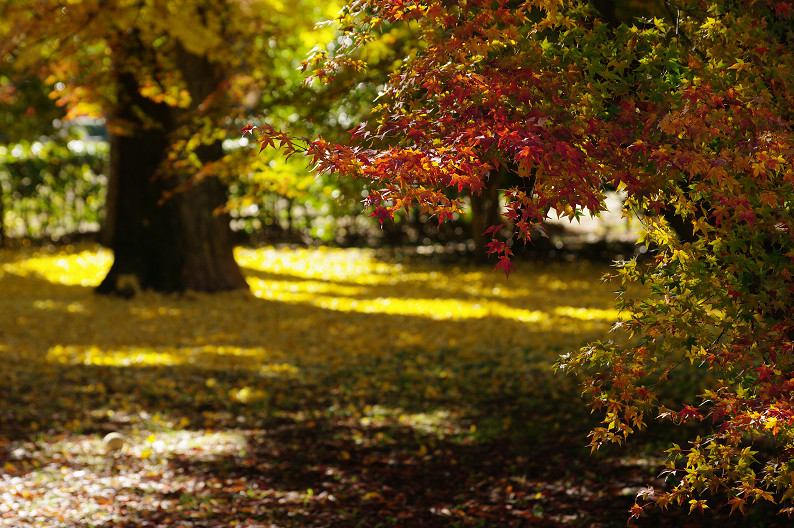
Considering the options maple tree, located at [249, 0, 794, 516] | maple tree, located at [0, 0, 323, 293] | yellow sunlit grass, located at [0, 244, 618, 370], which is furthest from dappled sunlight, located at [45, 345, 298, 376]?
maple tree, located at [249, 0, 794, 516]

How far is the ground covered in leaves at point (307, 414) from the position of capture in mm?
4688

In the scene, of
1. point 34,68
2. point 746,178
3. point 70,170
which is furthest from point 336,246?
point 746,178

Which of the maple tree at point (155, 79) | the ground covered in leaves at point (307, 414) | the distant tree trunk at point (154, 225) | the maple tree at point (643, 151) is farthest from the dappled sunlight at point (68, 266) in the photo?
the maple tree at point (643, 151)

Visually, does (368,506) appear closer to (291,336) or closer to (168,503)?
(168,503)

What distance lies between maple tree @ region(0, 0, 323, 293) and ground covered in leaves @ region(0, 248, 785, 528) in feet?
1.96

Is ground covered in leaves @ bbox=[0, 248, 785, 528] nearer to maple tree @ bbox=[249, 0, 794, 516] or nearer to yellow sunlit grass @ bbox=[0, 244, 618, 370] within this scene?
yellow sunlit grass @ bbox=[0, 244, 618, 370]

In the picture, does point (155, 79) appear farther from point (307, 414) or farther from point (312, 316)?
point (307, 414)

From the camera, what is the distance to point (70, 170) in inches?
664

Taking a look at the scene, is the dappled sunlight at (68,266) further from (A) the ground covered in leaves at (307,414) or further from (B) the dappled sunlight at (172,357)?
(B) the dappled sunlight at (172,357)

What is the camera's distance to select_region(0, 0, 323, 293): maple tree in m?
9.27

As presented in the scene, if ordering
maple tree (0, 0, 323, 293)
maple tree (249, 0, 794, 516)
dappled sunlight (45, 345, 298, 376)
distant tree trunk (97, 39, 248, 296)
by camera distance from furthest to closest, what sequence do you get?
1. distant tree trunk (97, 39, 248, 296)
2. maple tree (0, 0, 323, 293)
3. dappled sunlight (45, 345, 298, 376)
4. maple tree (249, 0, 794, 516)

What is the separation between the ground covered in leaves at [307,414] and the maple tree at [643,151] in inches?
78.8

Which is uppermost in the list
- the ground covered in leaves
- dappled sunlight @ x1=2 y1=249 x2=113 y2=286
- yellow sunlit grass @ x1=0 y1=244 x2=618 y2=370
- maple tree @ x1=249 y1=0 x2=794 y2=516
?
maple tree @ x1=249 y1=0 x2=794 y2=516

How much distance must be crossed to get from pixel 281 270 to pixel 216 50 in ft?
17.7
